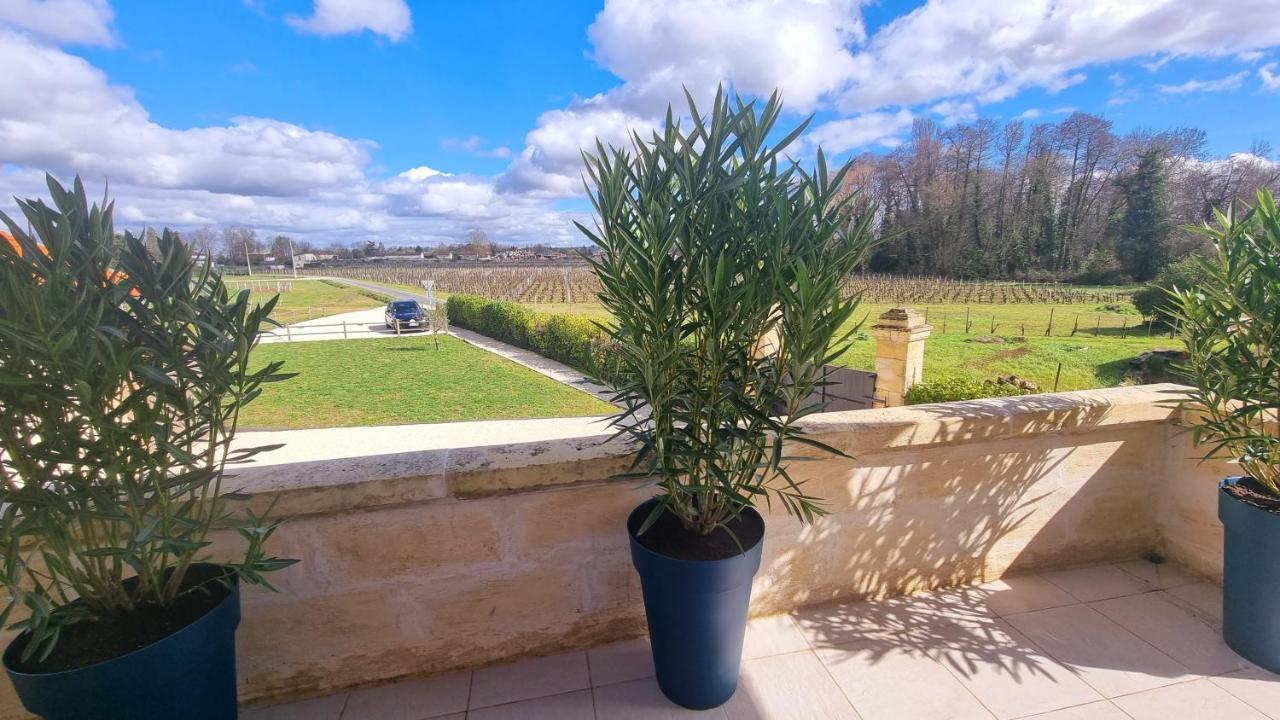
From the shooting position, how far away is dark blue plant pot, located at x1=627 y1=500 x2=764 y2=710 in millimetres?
1370

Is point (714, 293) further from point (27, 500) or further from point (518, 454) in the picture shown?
point (27, 500)

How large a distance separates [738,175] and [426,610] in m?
1.57

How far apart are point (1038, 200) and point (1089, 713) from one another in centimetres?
3962

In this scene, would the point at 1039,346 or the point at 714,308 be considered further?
the point at 1039,346

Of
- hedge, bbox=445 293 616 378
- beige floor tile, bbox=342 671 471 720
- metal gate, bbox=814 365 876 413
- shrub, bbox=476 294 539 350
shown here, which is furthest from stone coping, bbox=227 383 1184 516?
shrub, bbox=476 294 539 350

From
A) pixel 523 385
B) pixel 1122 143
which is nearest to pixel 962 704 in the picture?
pixel 523 385

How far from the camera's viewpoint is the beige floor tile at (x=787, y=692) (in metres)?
1.50

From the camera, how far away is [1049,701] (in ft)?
5.00

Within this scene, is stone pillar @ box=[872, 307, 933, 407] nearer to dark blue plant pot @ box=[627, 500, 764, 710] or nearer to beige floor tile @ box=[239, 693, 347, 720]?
dark blue plant pot @ box=[627, 500, 764, 710]

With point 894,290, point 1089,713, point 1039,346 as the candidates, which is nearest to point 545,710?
point 1089,713

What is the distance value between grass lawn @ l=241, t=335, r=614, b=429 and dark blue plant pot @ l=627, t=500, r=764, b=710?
7155 mm

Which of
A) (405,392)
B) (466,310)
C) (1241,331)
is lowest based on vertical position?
(405,392)

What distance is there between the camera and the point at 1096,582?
6.81 ft

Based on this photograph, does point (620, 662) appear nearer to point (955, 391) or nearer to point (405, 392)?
point (955, 391)
